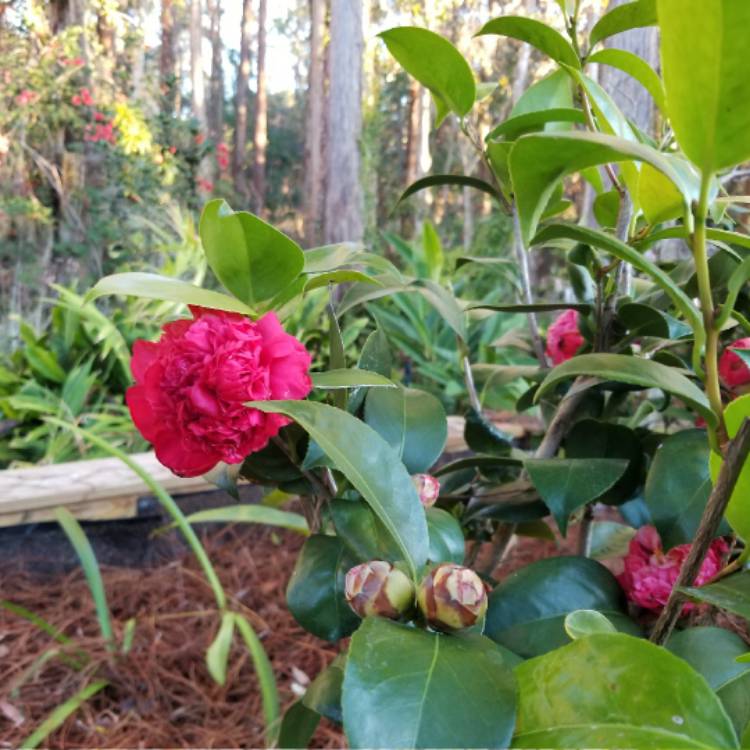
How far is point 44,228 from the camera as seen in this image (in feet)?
14.7

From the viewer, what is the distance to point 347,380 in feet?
1.10

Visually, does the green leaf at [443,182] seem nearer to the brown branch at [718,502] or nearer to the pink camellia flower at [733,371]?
the pink camellia flower at [733,371]

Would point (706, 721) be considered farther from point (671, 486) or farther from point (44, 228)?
point (44, 228)

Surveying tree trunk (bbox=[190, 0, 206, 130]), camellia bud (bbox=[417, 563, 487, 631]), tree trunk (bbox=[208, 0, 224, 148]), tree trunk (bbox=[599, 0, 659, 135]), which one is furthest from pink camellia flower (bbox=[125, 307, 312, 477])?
tree trunk (bbox=[208, 0, 224, 148])

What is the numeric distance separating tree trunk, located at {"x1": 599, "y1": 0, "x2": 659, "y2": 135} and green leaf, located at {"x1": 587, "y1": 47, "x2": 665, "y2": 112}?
2.55ft

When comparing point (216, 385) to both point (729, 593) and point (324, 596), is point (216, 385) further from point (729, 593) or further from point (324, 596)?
point (729, 593)

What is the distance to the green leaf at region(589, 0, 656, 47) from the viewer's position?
399 mm

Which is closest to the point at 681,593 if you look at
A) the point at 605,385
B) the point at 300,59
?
the point at 605,385

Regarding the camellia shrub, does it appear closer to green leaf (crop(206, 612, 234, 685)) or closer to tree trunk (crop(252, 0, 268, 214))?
green leaf (crop(206, 612, 234, 685))

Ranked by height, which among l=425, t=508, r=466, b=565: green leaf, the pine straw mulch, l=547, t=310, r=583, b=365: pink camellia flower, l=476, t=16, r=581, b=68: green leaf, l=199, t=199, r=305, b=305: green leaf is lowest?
the pine straw mulch

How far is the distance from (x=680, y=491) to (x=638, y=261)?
177mm

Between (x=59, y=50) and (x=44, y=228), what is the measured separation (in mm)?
1061

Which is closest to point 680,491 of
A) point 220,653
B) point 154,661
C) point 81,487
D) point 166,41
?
point 220,653

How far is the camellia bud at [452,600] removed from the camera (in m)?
0.27
